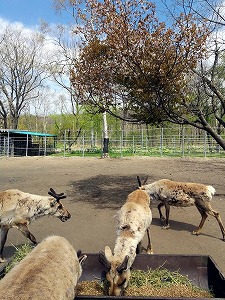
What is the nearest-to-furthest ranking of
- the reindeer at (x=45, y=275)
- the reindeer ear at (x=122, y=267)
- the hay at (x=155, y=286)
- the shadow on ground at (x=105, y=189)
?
the reindeer at (x=45, y=275), the reindeer ear at (x=122, y=267), the hay at (x=155, y=286), the shadow on ground at (x=105, y=189)

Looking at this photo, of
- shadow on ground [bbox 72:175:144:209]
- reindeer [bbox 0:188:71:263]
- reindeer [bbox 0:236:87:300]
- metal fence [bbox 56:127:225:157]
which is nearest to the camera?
reindeer [bbox 0:236:87:300]

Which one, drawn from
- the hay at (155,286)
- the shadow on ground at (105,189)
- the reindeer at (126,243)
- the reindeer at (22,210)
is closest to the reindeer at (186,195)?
the reindeer at (126,243)

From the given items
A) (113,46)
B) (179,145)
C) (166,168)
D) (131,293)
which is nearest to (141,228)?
(131,293)

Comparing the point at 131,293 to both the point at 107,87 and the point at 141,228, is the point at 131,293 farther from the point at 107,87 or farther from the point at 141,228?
the point at 107,87

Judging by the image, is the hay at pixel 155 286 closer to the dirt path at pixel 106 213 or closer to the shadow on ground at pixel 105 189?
the dirt path at pixel 106 213

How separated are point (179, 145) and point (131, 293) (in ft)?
98.4

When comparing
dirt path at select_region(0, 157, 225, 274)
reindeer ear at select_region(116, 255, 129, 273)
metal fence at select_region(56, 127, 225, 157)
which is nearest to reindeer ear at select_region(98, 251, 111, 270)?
reindeer ear at select_region(116, 255, 129, 273)

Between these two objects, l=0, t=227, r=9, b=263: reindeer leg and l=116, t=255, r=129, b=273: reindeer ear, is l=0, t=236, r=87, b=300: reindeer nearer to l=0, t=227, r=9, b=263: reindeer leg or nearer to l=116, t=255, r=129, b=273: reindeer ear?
l=116, t=255, r=129, b=273: reindeer ear

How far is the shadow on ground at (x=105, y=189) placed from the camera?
1139 centimetres

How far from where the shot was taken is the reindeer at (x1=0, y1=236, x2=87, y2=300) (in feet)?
8.86

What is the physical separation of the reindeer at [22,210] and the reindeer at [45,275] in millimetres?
2723

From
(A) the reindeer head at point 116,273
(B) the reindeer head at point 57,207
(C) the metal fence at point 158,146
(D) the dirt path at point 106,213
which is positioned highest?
(C) the metal fence at point 158,146

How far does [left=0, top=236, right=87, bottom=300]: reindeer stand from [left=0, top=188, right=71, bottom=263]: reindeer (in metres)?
2.72

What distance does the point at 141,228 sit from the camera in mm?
5383
